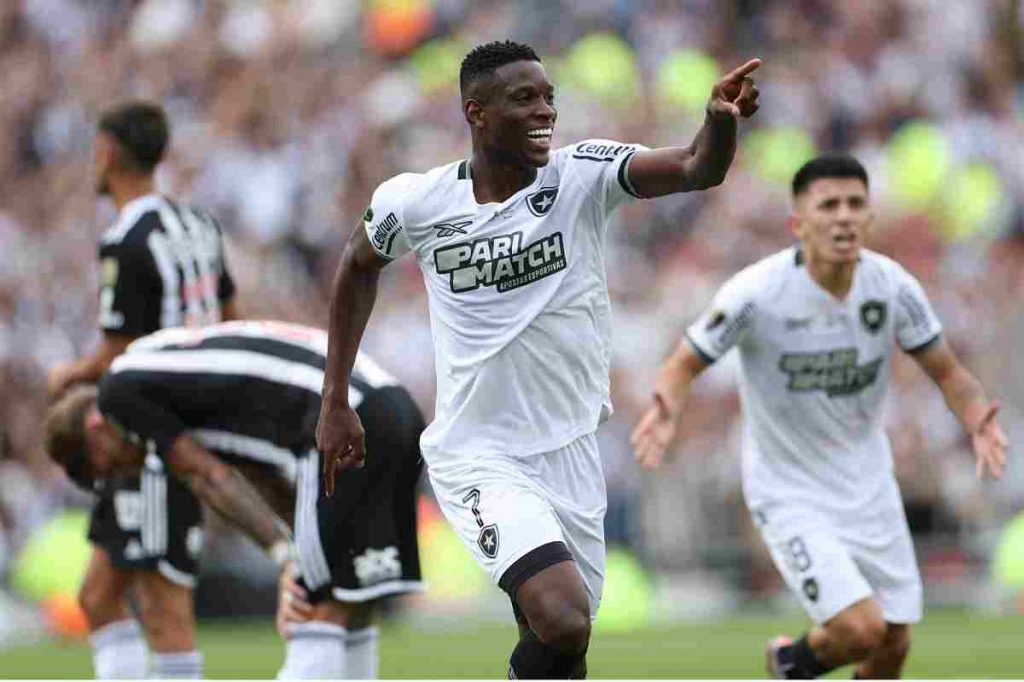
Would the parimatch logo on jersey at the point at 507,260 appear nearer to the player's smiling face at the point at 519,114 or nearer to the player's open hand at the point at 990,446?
the player's smiling face at the point at 519,114

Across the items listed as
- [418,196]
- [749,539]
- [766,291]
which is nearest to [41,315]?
[749,539]

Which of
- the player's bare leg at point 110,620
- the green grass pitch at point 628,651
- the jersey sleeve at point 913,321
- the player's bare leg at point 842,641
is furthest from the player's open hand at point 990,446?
the player's bare leg at point 110,620

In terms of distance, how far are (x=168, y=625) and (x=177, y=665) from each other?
193 mm

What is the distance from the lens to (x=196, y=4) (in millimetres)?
22438

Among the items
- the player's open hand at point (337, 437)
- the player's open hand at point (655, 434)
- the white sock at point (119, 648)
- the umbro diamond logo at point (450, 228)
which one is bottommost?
the white sock at point (119, 648)

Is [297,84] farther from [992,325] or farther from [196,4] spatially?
[992,325]

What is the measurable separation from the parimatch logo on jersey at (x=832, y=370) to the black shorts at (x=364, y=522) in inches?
89.7

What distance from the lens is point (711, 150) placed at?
6680 mm

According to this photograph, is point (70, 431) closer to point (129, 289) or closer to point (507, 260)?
point (129, 289)

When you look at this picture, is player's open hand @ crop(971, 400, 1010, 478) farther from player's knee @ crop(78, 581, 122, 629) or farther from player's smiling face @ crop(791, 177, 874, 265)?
player's knee @ crop(78, 581, 122, 629)

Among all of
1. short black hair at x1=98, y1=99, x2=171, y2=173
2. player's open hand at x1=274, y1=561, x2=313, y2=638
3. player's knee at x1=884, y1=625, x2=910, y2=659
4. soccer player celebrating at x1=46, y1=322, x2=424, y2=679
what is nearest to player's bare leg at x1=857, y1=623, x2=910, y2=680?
player's knee at x1=884, y1=625, x2=910, y2=659

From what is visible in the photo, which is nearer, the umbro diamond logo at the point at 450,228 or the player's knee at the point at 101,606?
the umbro diamond logo at the point at 450,228

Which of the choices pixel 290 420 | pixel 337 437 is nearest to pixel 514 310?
pixel 337 437

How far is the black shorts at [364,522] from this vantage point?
27.1ft
